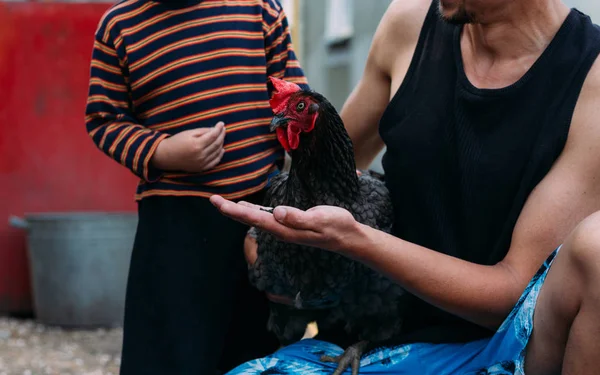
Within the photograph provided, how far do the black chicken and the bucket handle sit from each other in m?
3.60

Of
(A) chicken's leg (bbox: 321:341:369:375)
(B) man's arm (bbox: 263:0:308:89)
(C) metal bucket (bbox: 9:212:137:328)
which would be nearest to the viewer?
(A) chicken's leg (bbox: 321:341:369:375)

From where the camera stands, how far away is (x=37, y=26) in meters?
5.83

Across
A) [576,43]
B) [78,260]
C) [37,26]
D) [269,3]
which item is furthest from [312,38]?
[576,43]

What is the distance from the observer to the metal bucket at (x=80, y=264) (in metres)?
5.36

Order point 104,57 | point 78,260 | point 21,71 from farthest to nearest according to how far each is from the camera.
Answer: point 21,71 < point 78,260 < point 104,57

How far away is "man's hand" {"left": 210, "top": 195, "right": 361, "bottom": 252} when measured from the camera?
164 centimetres

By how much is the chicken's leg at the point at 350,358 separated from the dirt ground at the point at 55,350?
2.73m

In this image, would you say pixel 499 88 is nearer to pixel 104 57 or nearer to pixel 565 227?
pixel 565 227

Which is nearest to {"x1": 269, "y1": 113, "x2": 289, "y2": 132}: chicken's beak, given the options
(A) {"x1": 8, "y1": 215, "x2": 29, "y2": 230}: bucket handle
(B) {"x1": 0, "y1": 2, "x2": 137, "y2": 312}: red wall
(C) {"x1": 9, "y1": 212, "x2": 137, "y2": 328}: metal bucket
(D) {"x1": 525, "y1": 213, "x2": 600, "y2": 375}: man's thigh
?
(D) {"x1": 525, "y1": 213, "x2": 600, "y2": 375}: man's thigh

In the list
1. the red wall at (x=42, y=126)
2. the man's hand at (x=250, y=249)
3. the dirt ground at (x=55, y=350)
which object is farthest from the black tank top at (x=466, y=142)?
the red wall at (x=42, y=126)

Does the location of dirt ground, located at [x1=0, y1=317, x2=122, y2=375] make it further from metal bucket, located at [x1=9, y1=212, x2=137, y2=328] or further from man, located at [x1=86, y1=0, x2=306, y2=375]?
man, located at [x1=86, y1=0, x2=306, y2=375]

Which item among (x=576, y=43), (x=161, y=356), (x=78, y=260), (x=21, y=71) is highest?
(x=576, y=43)

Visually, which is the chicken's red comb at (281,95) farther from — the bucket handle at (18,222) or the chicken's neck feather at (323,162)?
the bucket handle at (18,222)

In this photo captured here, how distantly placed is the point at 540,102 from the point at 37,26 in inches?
185
